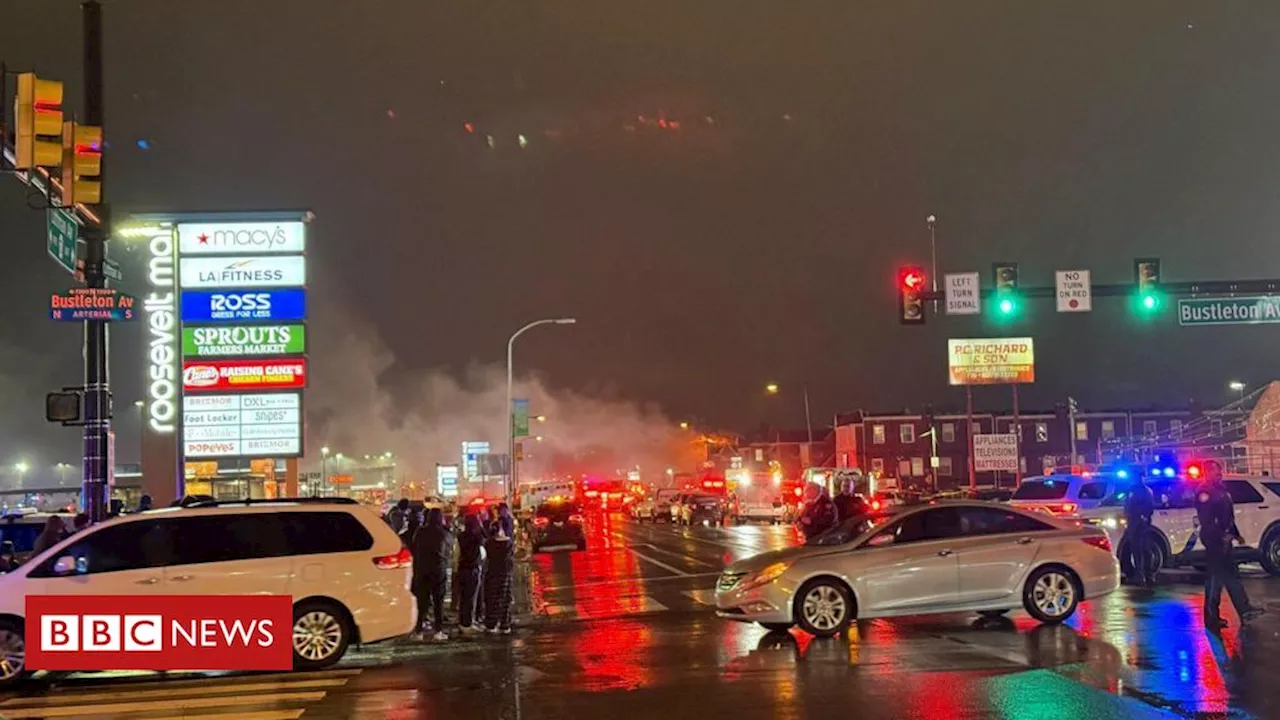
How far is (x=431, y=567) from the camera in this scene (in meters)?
14.4

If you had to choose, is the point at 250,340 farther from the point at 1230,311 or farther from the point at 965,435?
the point at 965,435

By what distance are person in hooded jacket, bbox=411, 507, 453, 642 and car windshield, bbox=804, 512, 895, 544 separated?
15.4ft

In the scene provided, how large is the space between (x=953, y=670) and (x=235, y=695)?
6537mm

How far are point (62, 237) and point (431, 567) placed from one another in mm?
6352

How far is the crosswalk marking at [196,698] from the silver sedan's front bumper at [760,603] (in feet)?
14.3

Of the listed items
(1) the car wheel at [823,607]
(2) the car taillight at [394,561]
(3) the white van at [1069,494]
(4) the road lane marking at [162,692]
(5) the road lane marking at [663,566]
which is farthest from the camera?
(5) the road lane marking at [663,566]

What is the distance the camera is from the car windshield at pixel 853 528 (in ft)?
44.6

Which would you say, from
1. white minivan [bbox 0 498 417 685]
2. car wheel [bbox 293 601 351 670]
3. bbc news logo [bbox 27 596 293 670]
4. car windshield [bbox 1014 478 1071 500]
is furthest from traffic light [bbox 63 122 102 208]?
car windshield [bbox 1014 478 1071 500]

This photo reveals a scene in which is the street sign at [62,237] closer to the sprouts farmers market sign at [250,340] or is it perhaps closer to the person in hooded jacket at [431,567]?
the person in hooded jacket at [431,567]

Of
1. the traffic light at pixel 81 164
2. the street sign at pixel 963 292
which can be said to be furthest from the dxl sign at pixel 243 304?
the traffic light at pixel 81 164

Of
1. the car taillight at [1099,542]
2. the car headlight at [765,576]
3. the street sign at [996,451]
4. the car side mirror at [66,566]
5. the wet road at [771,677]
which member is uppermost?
the street sign at [996,451]

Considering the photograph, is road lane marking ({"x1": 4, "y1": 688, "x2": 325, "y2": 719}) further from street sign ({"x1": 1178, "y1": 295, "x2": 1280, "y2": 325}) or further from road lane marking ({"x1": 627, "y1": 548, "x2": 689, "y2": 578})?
street sign ({"x1": 1178, "y1": 295, "x2": 1280, "y2": 325})

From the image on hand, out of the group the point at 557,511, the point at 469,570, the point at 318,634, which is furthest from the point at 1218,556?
the point at 557,511

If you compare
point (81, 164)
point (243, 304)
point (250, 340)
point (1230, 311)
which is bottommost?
point (1230, 311)
